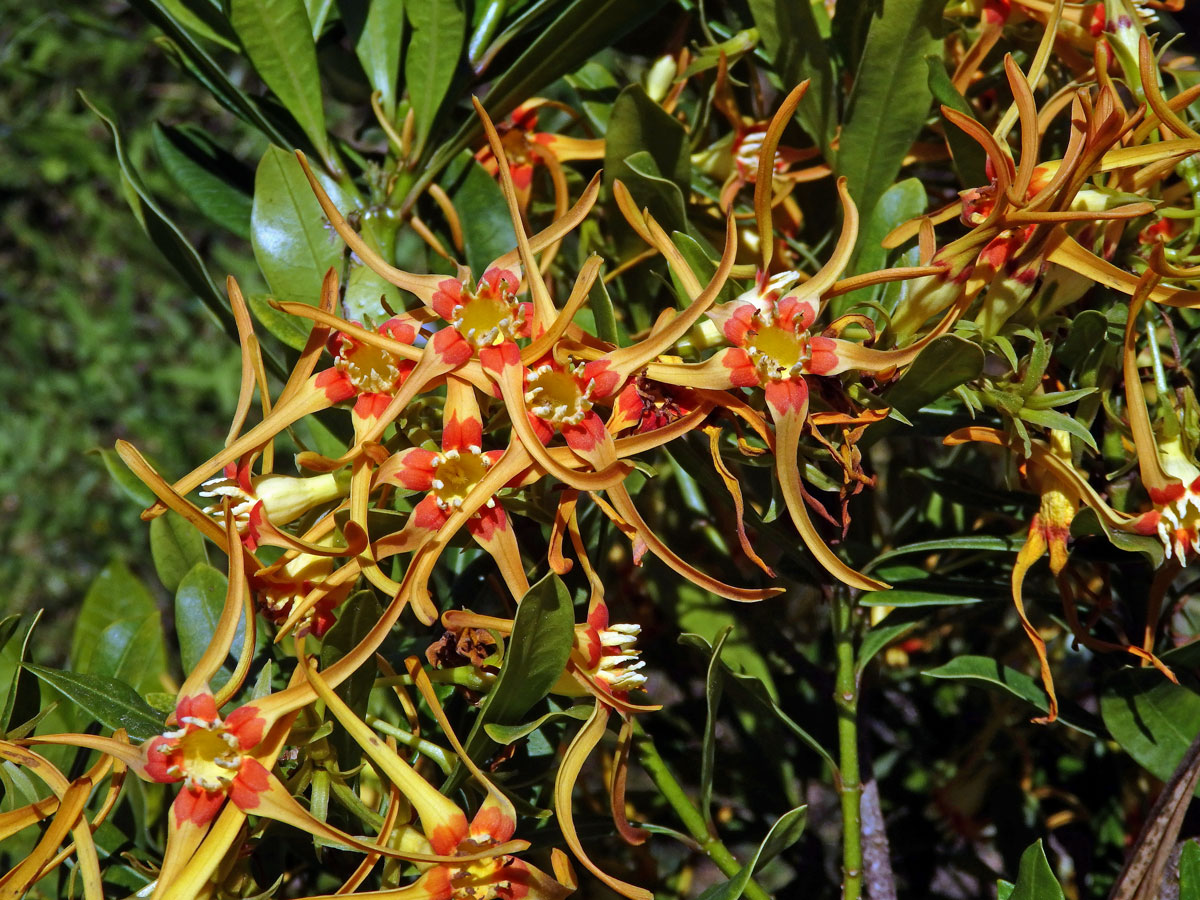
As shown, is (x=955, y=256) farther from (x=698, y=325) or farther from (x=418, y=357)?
(x=418, y=357)

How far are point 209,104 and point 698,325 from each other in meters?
3.11

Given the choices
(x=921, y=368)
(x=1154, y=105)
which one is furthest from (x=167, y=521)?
(x=1154, y=105)

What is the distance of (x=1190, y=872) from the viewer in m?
0.61

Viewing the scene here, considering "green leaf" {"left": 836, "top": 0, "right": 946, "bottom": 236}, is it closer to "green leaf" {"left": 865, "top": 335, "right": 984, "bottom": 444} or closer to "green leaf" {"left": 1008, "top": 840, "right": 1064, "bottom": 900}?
"green leaf" {"left": 865, "top": 335, "right": 984, "bottom": 444}

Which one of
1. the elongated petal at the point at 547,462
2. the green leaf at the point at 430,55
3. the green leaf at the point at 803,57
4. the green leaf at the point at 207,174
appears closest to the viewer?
the elongated petal at the point at 547,462

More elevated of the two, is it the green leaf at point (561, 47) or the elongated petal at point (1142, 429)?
the green leaf at point (561, 47)

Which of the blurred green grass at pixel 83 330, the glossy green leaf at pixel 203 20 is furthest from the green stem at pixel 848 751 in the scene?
the blurred green grass at pixel 83 330

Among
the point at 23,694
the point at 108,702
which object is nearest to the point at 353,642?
the point at 108,702

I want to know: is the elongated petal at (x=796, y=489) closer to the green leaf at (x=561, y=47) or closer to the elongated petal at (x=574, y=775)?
the elongated petal at (x=574, y=775)

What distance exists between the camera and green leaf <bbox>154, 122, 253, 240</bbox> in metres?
0.93

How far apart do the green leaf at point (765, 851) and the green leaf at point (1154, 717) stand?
0.21 meters

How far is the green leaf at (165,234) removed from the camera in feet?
2.56

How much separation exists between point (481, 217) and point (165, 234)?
23 cm

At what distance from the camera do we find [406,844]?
56 cm
